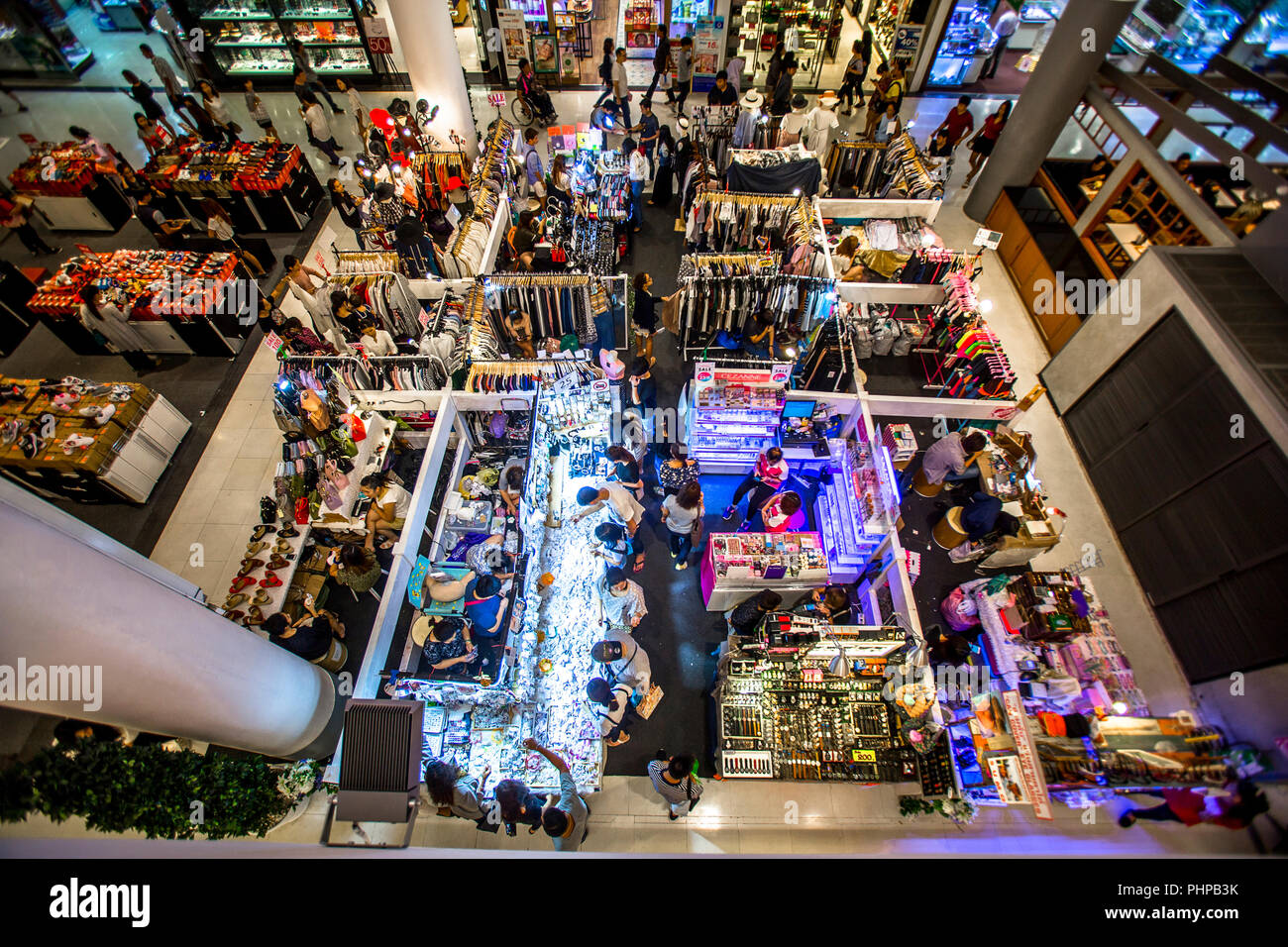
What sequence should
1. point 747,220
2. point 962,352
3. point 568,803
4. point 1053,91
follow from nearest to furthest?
point 568,803 → point 962,352 → point 1053,91 → point 747,220

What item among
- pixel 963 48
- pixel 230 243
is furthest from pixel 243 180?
pixel 963 48

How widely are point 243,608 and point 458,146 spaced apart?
9.65 meters

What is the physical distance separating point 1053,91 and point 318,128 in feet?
47.0

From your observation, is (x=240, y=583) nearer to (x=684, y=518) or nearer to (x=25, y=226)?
(x=684, y=518)

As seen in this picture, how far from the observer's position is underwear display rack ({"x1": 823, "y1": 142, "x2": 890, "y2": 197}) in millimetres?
10453

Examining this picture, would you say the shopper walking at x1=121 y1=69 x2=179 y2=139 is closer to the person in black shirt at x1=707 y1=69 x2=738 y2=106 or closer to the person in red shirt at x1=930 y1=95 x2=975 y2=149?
the person in black shirt at x1=707 y1=69 x2=738 y2=106

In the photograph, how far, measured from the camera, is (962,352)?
27.1ft

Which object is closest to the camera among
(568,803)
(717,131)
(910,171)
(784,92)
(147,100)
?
(568,803)

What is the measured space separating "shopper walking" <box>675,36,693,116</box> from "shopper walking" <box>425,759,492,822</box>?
14511 millimetres

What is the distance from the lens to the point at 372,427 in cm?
709

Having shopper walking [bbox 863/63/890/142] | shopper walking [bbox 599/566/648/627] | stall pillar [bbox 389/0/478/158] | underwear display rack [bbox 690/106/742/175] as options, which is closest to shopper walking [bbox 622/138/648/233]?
underwear display rack [bbox 690/106/742/175]
